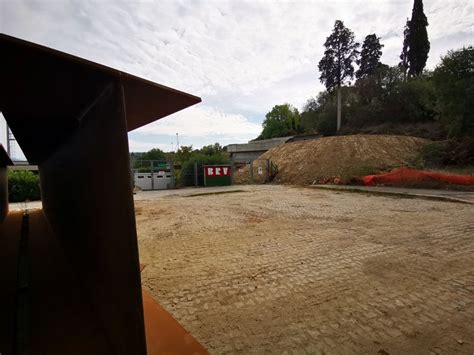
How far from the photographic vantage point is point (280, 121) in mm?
58656

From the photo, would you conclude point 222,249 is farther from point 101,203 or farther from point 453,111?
point 453,111

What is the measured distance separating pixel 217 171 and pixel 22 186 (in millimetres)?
10936

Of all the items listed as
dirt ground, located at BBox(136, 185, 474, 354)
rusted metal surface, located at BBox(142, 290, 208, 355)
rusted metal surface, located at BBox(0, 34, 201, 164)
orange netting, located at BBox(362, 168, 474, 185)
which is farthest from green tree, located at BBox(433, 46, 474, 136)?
rusted metal surface, located at BBox(142, 290, 208, 355)

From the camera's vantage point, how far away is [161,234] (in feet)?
18.0

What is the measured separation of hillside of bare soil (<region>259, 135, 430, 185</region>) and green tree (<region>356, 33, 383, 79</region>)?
50.5 ft

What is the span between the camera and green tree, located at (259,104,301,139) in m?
54.5

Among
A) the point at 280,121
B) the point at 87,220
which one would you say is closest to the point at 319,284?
the point at 87,220

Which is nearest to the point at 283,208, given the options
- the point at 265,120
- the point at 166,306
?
the point at 166,306

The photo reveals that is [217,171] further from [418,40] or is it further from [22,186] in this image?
[418,40]

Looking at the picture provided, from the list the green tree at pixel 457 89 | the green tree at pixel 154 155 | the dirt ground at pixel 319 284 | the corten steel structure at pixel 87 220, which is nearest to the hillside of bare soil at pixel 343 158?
the green tree at pixel 457 89

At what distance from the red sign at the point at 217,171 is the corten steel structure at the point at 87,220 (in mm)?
15691

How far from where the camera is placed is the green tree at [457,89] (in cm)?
1609

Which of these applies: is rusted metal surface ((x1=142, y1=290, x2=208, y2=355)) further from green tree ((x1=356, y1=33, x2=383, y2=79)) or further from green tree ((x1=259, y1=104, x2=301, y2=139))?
green tree ((x1=259, y1=104, x2=301, y2=139))

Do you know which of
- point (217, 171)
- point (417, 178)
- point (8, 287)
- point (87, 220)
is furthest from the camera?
point (217, 171)
